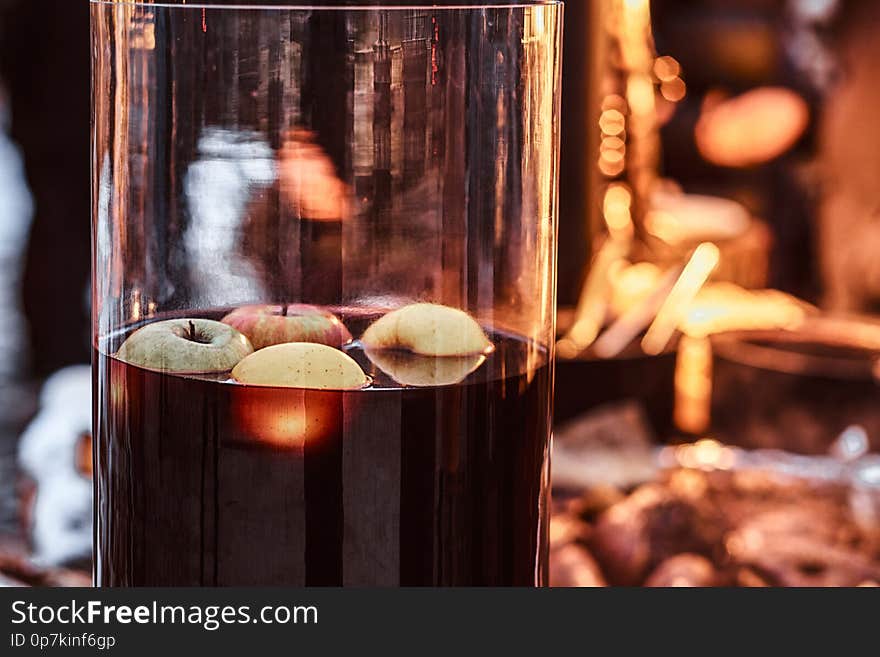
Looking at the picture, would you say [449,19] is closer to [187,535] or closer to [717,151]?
[187,535]

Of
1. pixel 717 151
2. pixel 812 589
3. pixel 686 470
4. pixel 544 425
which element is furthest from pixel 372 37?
pixel 717 151

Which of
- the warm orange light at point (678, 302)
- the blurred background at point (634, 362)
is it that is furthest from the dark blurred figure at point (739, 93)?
the warm orange light at point (678, 302)

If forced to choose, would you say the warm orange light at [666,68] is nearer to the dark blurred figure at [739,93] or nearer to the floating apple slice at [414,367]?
the dark blurred figure at [739,93]

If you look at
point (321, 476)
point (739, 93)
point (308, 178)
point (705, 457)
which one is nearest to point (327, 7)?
point (308, 178)

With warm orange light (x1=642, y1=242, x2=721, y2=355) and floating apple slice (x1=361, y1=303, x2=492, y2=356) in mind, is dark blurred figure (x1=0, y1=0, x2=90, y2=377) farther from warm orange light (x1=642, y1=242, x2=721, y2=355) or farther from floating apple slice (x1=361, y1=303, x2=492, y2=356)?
floating apple slice (x1=361, y1=303, x2=492, y2=356)

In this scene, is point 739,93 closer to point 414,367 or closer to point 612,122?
point 612,122

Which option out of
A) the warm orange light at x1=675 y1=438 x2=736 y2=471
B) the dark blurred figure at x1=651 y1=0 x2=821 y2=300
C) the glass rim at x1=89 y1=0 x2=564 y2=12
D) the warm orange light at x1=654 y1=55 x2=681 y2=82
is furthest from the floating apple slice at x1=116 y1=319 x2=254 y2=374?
the dark blurred figure at x1=651 y1=0 x2=821 y2=300

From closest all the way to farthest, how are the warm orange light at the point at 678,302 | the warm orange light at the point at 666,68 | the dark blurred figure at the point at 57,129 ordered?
the warm orange light at the point at 678,302 → the dark blurred figure at the point at 57,129 → the warm orange light at the point at 666,68
